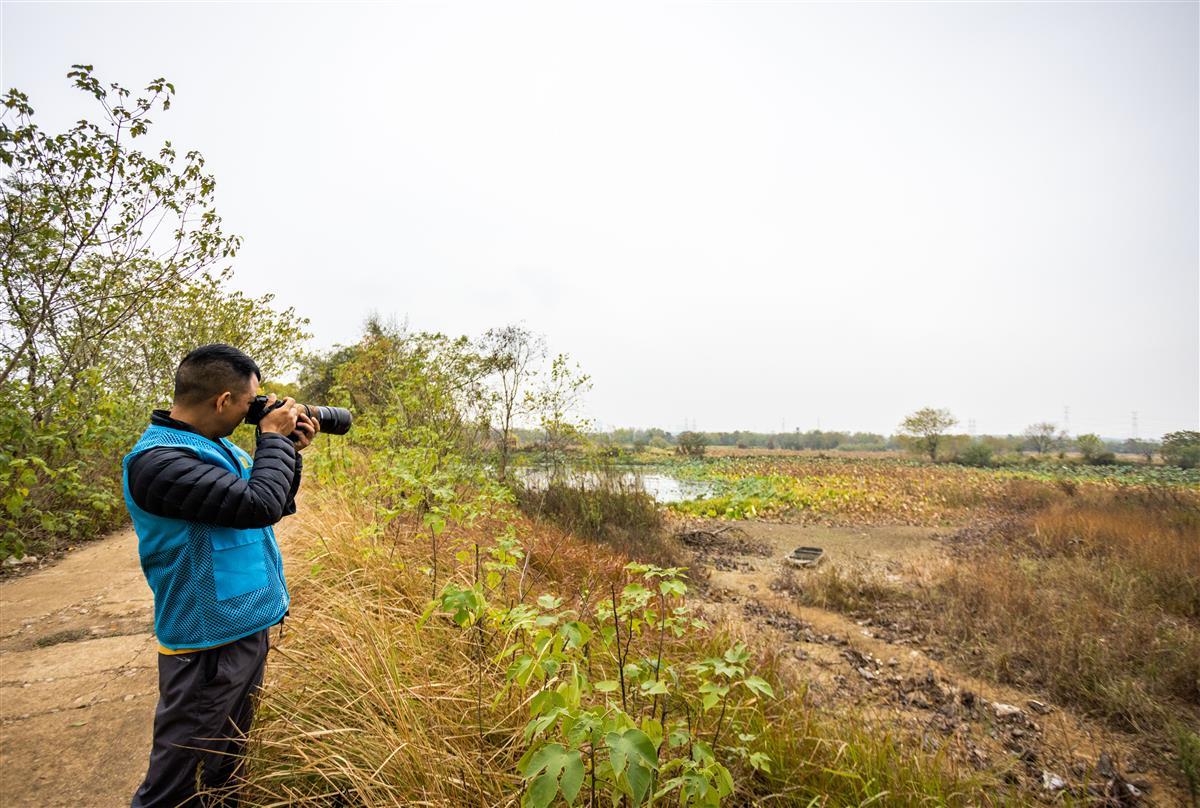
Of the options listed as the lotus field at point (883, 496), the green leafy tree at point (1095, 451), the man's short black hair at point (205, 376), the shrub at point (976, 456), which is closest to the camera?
the man's short black hair at point (205, 376)

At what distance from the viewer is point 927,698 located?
4078 millimetres

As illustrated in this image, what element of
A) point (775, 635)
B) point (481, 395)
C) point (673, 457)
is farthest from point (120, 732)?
point (673, 457)

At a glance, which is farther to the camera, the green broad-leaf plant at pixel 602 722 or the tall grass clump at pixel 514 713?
the tall grass clump at pixel 514 713

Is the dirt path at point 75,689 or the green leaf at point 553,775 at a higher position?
the green leaf at point 553,775

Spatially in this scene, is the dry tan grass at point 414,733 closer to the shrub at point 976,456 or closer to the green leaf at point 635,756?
the green leaf at point 635,756

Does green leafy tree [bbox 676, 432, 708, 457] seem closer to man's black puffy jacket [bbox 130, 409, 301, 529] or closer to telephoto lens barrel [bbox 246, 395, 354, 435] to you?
telephoto lens barrel [bbox 246, 395, 354, 435]

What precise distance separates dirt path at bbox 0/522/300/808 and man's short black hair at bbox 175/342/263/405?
5.91 ft

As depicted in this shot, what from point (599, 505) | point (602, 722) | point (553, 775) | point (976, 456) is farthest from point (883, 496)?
point (976, 456)

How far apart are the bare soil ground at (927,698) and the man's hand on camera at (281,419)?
3.31m

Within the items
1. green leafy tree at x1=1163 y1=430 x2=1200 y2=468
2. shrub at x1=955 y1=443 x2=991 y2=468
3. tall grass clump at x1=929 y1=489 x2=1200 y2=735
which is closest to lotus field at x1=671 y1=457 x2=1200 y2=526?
green leafy tree at x1=1163 y1=430 x2=1200 y2=468

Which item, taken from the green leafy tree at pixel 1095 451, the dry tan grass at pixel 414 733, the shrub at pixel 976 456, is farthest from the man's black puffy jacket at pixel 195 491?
the shrub at pixel 976 456

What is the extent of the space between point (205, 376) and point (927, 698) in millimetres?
5342

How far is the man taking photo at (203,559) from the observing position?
59.1 inches

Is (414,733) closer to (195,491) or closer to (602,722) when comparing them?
(602,722)
